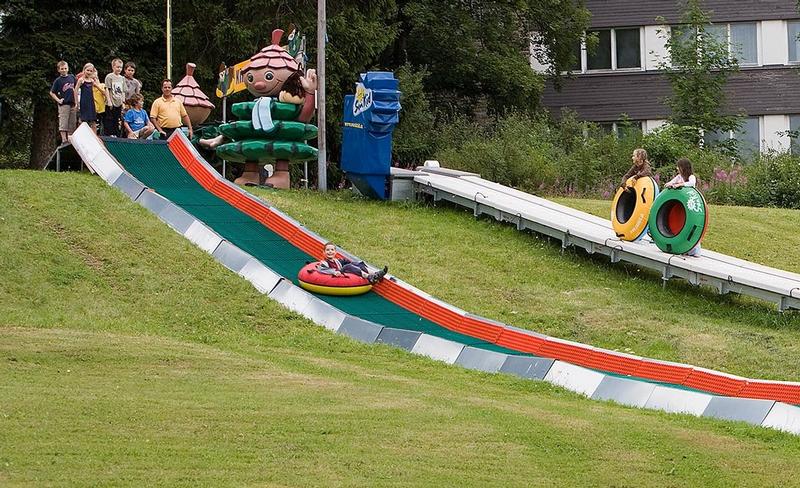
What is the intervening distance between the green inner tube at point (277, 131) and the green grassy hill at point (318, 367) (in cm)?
156

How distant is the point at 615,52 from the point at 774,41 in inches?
203

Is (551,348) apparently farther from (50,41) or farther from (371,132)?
(50,41)

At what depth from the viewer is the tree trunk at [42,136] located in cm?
3475

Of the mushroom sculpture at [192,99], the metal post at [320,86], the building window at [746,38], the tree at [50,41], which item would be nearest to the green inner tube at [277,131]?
the metal post at [320,86]

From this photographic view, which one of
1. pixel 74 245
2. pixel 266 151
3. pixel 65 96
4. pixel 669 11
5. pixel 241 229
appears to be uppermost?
pixel 669 11

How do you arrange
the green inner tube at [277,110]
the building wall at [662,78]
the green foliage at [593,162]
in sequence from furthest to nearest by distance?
the building wall at [662,78], the green foliage at [593,162], the green inner tube at [277,110]

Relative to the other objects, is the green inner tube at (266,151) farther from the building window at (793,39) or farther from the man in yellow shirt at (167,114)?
the building window at (793,39)

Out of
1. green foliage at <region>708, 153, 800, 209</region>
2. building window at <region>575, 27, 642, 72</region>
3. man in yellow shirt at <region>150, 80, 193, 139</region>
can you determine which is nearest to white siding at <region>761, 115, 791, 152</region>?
building window at <region>575, 27, 642, 72</region>

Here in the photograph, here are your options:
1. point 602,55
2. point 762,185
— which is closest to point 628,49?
point 602,55

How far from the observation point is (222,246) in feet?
68.4

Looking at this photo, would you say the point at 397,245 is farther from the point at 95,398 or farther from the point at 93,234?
the point at 95,398

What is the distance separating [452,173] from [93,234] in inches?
336

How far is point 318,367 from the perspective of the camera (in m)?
15.4

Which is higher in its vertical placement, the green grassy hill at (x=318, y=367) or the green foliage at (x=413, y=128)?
the green foliage at (x=413, y=128)
